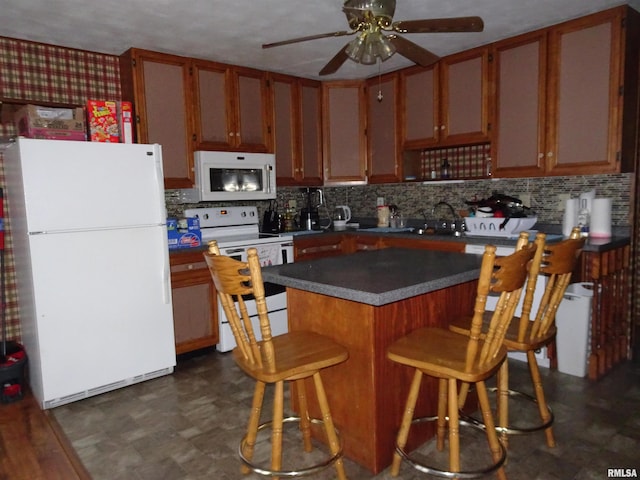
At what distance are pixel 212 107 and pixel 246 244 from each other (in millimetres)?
1163

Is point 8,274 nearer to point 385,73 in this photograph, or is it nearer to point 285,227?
point 285,227

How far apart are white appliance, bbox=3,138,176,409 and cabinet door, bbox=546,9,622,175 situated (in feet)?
8.79

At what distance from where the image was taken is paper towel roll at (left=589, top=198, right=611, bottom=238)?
3020mm

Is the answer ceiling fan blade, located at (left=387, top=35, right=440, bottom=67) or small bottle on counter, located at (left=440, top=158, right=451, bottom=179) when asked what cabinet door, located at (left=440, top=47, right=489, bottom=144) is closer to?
small bottle on counter, located at (left=440, top=158, right=451, bottom=179)

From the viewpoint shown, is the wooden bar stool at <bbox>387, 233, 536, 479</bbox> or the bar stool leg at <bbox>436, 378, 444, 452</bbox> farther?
the bar stool leg at <bbox>436, 378, 444, 452</bbox>

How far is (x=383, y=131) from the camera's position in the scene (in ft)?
14.0

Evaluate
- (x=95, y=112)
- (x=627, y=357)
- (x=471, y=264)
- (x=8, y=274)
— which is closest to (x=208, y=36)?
(x=95, y=112)

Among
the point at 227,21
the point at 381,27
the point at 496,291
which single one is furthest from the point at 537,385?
the point at 227,21

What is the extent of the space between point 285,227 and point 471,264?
2529mm

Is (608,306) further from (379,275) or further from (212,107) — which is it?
(212,107)

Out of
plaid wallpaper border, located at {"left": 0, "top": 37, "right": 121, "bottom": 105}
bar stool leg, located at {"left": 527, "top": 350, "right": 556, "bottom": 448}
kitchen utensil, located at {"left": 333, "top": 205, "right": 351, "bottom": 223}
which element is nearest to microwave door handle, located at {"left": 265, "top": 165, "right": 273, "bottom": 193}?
kitchen utensil, located at {"left": 333, "top": 205, "right": 351, "bottom": 223}

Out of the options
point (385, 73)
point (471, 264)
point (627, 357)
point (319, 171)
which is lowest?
point (627, 357)

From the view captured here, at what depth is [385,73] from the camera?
415 centimetres

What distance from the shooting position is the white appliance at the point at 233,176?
3639 mm
